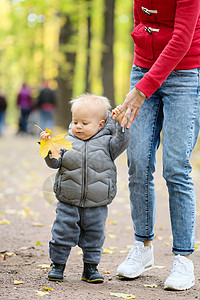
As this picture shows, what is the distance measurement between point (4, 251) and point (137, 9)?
7.67ft

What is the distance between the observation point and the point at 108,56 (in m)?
19.6

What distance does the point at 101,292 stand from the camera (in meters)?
3.26

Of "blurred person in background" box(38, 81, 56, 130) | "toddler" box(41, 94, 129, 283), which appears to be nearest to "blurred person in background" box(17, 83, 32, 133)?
"blurred person in background" box(38, 81, 56, 130)

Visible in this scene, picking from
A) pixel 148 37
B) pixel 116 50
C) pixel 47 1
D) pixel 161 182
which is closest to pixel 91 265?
pixel 148 37

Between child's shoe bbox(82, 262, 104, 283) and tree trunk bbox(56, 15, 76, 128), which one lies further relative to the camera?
tree trunk bbox(56, 15, 76, 128)

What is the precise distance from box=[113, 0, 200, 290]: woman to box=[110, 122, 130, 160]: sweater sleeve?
0.19ft

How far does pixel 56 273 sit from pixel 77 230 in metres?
0.32

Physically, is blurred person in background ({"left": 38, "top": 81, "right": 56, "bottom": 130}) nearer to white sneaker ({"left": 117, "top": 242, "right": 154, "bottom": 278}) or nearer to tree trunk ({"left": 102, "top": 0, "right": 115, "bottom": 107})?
tree trunk ({"left": 102, "top": 0, "right": 115, "bottom": 107})

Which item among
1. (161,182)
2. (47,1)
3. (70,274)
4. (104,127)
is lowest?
(161,182)

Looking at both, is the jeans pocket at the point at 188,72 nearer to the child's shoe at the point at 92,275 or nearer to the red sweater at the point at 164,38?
the red sweater at the point at 164,38

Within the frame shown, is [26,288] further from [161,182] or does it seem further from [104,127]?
[161,182]

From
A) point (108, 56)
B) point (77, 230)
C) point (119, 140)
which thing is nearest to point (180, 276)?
point (77, 230)

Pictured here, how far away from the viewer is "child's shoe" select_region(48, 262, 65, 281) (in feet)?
11.4

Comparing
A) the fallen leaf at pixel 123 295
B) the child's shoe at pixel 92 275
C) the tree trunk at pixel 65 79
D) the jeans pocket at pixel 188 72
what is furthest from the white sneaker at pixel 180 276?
the tree trunk at pixel 65 79
